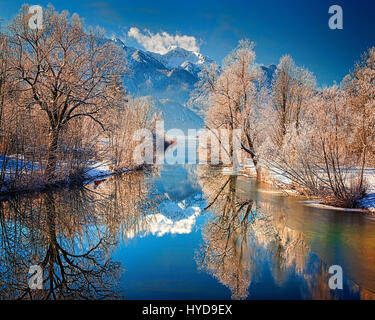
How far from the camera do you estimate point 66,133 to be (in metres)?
14.9

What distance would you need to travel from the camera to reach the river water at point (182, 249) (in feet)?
15.4

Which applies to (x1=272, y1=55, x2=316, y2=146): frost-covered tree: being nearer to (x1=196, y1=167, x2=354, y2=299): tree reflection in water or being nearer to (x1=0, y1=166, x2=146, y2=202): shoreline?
(x1=196, y1=167, x2=354, y2=299): tree reflection in water

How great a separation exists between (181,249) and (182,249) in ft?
0.09

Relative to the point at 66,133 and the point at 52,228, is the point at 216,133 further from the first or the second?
the point at 52,228

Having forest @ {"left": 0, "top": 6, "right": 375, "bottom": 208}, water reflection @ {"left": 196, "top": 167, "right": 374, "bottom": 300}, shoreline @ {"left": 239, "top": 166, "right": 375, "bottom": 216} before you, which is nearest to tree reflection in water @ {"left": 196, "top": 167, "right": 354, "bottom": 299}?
water reflection @ {"left": 196, "top": 167, "right": 374, "bottom": 300}

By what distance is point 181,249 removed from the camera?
22.5 feet

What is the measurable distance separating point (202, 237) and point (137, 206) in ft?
14.7

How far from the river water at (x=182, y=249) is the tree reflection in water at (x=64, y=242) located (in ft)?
0.07
